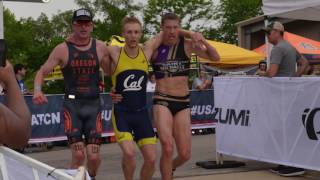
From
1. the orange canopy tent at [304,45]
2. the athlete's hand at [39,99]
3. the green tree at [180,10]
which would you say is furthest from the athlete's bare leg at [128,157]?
the green tree at [180,10]

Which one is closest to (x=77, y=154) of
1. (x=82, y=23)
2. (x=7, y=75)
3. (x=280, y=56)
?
(x=82, y=23)

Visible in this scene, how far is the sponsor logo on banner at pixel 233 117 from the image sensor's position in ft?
26.9

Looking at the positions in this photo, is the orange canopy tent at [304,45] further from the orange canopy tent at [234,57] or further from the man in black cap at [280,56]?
the man in black cap at [280,56]

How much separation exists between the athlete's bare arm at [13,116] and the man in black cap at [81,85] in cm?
413

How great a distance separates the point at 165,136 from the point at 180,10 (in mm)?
44106

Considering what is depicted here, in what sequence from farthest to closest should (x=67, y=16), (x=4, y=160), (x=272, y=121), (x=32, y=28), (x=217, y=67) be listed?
(x=67, y=16), (x=32, y=28), (x=217, y=67), (x=272, y=121), (x=4, y=160)

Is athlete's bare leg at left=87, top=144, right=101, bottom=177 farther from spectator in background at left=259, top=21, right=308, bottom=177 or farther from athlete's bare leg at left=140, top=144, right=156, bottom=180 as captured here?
spectator in background at left=259, top=21, right=308, bottom=177

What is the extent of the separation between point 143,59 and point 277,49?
2.22m

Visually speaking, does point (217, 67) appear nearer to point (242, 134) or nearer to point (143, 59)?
point (242, 134)

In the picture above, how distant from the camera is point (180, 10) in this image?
49844 mm

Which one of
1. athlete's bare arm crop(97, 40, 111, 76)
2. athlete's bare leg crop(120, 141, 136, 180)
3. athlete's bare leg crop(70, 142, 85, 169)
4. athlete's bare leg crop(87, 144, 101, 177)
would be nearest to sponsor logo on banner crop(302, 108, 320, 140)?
athlete's bare leg crop(120, 141, 136, 180)

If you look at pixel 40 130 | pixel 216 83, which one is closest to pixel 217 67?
pixel 40 130

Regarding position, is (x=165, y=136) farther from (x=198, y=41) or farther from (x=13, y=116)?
(x=13, y=116)

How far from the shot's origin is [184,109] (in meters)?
6.67
